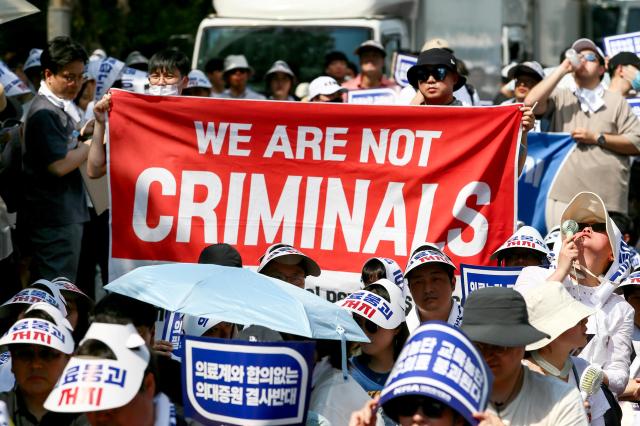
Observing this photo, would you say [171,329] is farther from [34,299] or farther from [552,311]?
[552,311]

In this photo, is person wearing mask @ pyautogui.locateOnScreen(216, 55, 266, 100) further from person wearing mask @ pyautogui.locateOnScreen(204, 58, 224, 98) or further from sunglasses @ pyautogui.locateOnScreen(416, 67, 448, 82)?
sunglasses @ pyautogui.locateOnScreen(416, 67, 448, 82)

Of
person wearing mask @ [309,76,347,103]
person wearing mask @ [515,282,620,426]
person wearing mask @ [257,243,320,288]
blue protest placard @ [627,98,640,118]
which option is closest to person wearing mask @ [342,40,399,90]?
person wearing mask @ [309,76,347,103]

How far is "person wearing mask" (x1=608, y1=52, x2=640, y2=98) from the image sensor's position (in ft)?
44.0

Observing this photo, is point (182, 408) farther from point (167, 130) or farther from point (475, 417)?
point (167, 130)

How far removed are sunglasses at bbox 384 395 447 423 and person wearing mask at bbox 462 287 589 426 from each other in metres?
0.64

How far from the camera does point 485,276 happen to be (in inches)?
330

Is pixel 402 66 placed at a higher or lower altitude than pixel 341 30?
lower

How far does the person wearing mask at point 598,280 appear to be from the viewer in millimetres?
7676

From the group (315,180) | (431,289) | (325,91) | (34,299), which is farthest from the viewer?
(325,91)

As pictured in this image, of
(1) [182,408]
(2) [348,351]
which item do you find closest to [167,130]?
(2) [348,351]

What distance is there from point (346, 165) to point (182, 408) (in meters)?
3.51

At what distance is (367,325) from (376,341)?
0.30 ft

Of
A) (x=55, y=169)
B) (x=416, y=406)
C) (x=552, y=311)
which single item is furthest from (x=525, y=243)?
(x=416, y=406)

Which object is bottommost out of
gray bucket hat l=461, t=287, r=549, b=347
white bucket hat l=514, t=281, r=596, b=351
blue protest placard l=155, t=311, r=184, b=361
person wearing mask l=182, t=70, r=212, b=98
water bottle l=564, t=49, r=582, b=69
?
blue protest placard l=155, t=311, r=184, b=361
